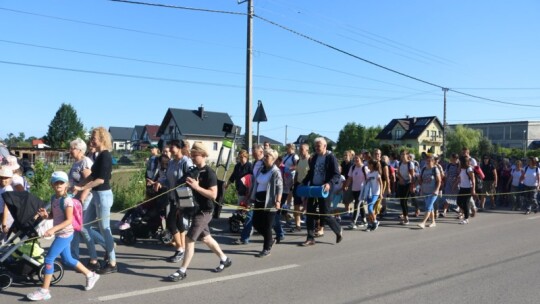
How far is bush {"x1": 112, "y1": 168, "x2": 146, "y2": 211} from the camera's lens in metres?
11.8

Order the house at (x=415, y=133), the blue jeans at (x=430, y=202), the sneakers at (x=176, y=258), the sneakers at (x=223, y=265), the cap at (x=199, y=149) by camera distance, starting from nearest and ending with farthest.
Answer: the cap at (x=199, y=149)
the sneakers at (x=223, y=265)
the sneakers at (x=176, y=258)
the blue jeans at (x=430, y=202)
the house at (x=415, y=133)

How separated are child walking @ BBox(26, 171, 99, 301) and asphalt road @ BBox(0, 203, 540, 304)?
0.15 m

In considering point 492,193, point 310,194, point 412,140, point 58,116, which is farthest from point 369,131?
point 310,194

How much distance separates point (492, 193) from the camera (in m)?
15.5

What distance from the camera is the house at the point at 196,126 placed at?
66.3 m

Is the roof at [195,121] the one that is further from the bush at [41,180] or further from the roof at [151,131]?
the bush at [41,180]

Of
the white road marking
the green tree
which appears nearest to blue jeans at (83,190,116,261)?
the white road marking

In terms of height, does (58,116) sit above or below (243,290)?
above

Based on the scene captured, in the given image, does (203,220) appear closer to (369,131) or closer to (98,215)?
(98,215)

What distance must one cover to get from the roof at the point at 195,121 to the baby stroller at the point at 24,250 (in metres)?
60.5

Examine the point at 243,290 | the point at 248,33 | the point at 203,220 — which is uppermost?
the point at 248,33

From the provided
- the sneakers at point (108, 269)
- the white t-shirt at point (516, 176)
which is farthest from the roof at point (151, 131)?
the sneakers at point (108, 269)

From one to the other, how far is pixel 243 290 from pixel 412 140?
80.7 metres

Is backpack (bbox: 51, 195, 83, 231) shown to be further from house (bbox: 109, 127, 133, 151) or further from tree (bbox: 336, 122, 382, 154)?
house (bbox: 109, 127, 133, 151)
